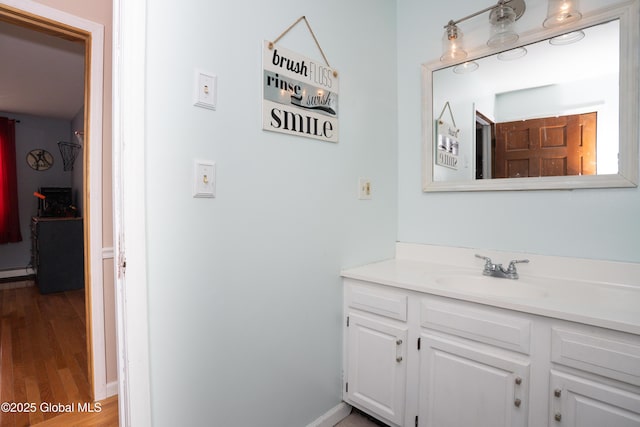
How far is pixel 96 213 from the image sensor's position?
1.90 meters

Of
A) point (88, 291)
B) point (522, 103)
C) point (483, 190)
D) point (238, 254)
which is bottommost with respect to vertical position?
point (88, 291)

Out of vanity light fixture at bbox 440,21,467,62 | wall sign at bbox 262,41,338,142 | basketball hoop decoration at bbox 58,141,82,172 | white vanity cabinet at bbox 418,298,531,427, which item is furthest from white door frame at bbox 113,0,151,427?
basketball hoop decoration at bbox 58,141,82,172

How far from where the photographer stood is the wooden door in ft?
4.52

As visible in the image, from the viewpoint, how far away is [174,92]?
103 cm

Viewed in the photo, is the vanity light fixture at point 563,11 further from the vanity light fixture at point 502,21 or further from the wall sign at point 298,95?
the wall sign at point 298,95

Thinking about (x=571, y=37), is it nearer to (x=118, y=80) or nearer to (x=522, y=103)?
(x=522, y=103)

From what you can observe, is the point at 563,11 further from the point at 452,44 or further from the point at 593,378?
the point at 593,378

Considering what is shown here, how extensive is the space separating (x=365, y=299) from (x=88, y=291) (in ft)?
5.35

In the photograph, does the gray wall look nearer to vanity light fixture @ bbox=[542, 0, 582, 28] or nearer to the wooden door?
the wooden door

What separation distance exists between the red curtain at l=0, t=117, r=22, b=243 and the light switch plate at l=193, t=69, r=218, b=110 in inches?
208

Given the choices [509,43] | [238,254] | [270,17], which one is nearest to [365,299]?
[238,254]

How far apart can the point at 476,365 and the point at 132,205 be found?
51.5 inches

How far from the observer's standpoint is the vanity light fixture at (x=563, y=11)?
4.38 feet

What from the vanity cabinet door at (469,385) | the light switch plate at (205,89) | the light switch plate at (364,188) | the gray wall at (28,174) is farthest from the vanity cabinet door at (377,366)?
the gray wall at (28,174)
